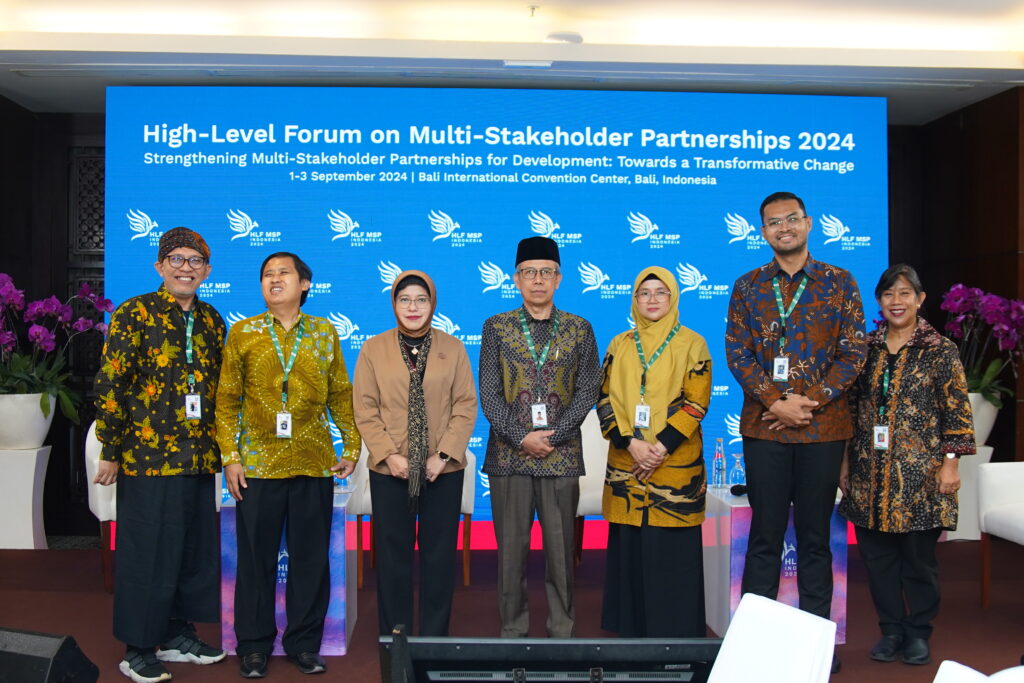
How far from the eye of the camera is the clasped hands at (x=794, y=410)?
294 cm

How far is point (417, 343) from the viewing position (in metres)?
3.09

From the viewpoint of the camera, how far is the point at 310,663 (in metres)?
3.03

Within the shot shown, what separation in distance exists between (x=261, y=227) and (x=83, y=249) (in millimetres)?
1522

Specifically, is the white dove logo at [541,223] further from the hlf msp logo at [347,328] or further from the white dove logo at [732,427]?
the white dove logo at [732,427]

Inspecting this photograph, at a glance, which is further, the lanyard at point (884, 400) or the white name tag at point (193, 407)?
the lanyard at point (884, 400)

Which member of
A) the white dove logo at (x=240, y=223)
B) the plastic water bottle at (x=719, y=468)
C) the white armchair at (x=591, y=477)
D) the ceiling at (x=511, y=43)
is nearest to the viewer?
the plastic water bottle at (x=719, y=468)

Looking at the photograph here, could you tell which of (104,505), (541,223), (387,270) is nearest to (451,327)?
(387,270)

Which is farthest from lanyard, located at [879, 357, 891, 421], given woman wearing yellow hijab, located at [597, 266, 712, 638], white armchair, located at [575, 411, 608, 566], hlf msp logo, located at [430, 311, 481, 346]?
hlf msp logo, located at [430, 311, 481, 346]

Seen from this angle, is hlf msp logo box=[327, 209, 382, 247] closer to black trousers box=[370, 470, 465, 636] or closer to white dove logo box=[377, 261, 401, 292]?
white dove logo box=[377, 261, 401, 292]

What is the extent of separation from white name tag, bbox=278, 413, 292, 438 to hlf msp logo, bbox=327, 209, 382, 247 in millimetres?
2562

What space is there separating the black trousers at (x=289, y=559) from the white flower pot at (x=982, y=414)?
13.0ft

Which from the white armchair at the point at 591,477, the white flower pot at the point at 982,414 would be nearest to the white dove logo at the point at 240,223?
the white armchair at the point at 591,477

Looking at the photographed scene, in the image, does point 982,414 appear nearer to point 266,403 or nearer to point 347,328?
point 347,328

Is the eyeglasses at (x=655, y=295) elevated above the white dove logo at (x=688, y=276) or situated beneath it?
situated beneath
